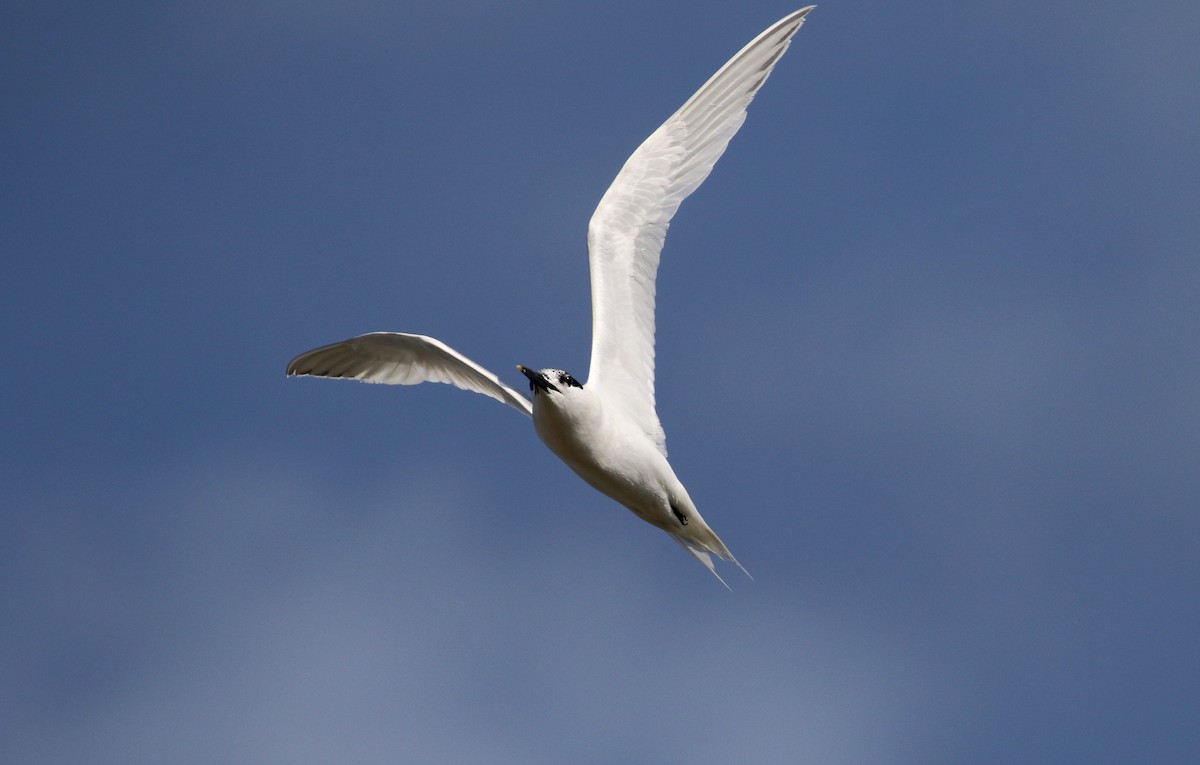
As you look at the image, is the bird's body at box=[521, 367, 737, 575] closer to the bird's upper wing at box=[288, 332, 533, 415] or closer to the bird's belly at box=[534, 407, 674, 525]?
the bird's belly at box=[534, 407, 674, 525]

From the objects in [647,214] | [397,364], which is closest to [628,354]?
[647,214]

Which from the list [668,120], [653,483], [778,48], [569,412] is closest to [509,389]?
[569,412]

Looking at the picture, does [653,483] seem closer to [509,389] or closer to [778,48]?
[509,389]

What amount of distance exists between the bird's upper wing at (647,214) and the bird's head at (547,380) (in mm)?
987

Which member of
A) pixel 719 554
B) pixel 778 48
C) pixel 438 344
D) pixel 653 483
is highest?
pixel 778 48

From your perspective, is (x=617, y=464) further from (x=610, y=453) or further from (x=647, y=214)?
(x=647, y=214)

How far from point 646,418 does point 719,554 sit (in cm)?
161

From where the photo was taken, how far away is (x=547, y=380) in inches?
523

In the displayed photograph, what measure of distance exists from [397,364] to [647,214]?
10.6 ft

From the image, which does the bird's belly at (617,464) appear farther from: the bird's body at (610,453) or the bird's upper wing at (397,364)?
the bird's upper wing at (397,364)

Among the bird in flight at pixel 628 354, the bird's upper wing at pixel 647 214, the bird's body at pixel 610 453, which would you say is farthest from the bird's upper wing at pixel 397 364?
the bird's upper wing at pixel 647 214

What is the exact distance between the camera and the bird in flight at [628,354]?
1350 cm

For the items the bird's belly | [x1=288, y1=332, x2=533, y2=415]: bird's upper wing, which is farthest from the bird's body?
[x1=288, y1=332, x2=533, y2=415]: bird's upper wing

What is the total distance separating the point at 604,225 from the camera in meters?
15.4
